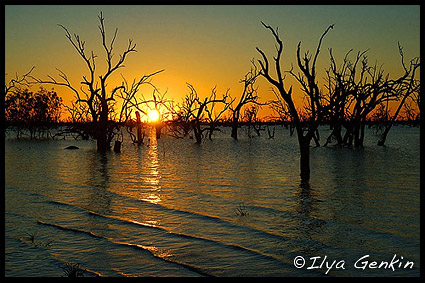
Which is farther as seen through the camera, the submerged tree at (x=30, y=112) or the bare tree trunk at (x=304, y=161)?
the submerged tree at (x=30, y=112)

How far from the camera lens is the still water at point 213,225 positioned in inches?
261

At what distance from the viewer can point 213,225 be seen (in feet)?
29.6

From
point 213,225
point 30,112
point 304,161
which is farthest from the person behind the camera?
point 30,112

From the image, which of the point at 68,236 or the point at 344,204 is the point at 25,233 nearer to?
the point at 68,236

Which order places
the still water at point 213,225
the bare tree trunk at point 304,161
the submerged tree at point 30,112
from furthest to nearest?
1. the submerged tree at point 30,112
2. the bare tree trunk at point 304,161
3. the still water at point 213,225

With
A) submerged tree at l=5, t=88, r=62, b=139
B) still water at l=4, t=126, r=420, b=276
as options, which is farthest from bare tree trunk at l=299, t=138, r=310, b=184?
submerged tree at l=5, t=88, r=62, b=139

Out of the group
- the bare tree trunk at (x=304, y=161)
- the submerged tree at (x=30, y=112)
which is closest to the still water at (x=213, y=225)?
the bare tree trunk at (x=304, y=161)

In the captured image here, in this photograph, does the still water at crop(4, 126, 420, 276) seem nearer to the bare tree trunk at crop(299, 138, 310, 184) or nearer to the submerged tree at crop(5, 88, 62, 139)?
the bare tree trunk at crop(299, 138, 310, 184)

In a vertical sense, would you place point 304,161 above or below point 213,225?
above

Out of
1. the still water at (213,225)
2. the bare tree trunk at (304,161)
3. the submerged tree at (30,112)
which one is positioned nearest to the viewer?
the still water at (213,225)

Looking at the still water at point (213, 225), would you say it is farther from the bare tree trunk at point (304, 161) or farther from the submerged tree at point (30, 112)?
the submerged tree at point (30, 112)

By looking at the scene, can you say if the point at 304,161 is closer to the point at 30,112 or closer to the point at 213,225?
the point at 213,225

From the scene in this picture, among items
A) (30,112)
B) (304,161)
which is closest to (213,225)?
(304,161)
